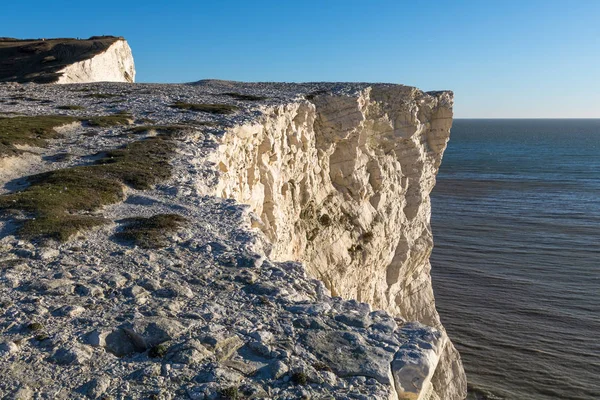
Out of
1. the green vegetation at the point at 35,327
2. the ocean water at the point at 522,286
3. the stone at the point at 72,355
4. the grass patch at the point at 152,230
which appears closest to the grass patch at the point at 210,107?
the grass patch at the point at 152,230

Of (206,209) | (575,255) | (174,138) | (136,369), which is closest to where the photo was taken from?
(136,369)

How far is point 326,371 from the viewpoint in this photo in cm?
771

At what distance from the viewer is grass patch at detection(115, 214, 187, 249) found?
11531 millimetres

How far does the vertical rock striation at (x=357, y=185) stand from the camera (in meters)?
22.4

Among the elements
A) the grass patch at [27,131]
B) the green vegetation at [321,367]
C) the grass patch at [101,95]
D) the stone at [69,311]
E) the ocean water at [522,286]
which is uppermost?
the grass patch at [101,95]

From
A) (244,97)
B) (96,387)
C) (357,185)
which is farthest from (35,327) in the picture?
(244,97)

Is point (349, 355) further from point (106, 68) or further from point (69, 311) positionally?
point (106, 68)

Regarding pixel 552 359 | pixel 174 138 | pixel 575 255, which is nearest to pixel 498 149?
pixel 575 255

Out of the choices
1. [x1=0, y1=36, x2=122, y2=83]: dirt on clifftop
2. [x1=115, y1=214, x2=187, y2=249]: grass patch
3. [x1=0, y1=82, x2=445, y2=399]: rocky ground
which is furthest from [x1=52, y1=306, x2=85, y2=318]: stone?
[x1=0, y1=36, x2=122, y2=83]: dirt on clifftop

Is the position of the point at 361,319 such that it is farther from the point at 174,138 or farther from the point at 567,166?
the point at 567,166

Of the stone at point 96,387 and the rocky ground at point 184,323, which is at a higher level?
the rocky ground at point 184,323

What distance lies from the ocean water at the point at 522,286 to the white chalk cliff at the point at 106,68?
34.9m

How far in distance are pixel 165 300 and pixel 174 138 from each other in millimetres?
12034

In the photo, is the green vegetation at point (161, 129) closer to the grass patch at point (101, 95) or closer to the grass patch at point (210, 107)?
the grass patch at point (210, 107)
